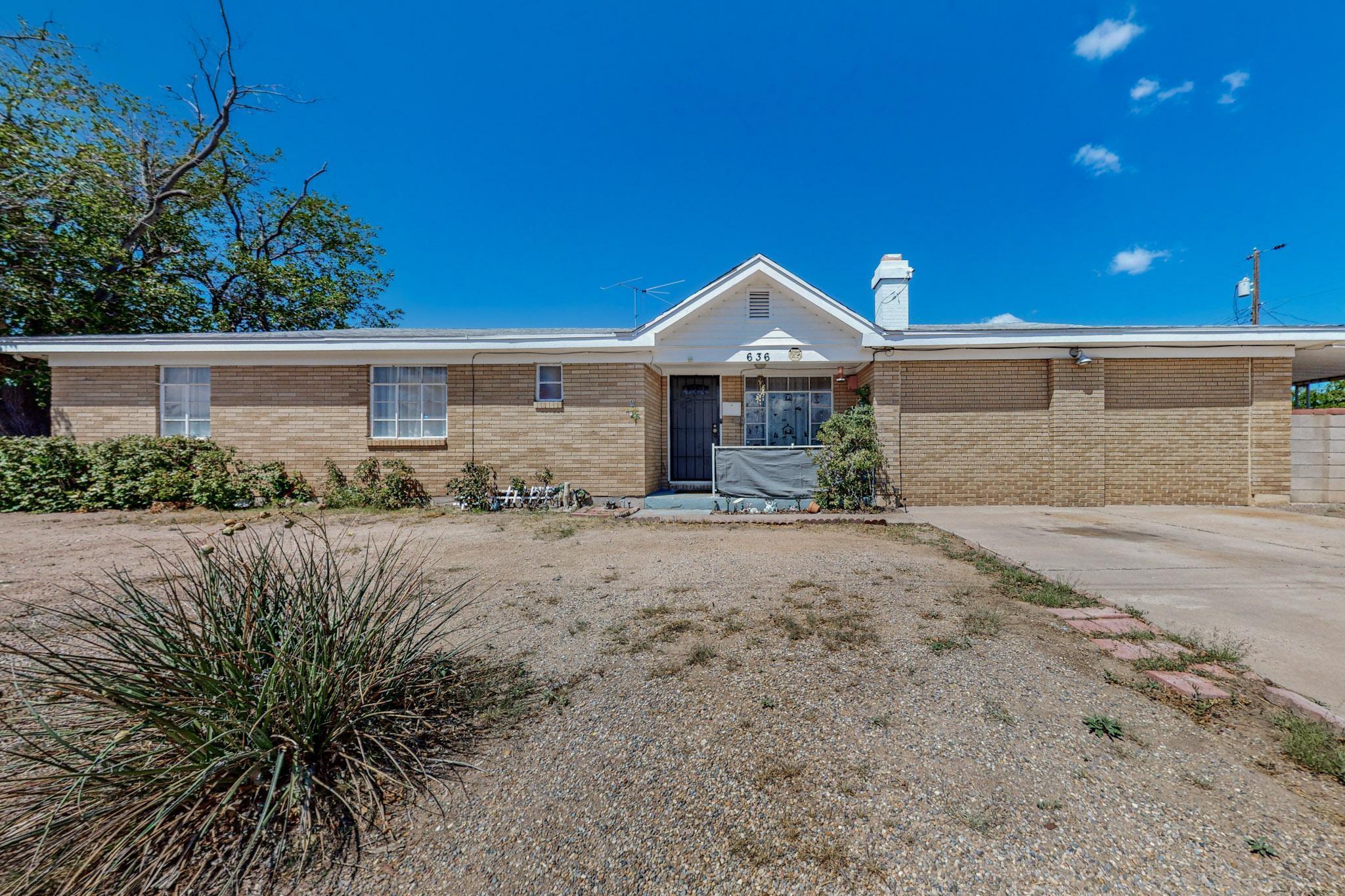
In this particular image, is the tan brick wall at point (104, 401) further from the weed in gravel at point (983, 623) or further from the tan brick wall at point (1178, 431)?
the tan brick wall at point (1178, 431)

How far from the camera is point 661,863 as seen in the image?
1.67 m

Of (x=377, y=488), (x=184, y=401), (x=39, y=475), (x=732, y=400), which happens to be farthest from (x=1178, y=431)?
(x=39, y=475)

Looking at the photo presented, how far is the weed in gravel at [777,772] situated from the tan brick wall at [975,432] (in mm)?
8878

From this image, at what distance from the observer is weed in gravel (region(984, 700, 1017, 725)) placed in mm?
2459

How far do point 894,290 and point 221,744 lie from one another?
1270cm

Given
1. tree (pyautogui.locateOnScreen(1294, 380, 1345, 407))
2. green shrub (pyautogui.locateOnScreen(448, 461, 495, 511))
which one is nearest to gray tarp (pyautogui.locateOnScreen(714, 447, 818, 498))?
green shrub (pyautogui.locateOnScreen(448, 461, 495, 511))

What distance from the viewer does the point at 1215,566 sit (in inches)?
202

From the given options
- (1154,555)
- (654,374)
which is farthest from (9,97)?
(1154,555)

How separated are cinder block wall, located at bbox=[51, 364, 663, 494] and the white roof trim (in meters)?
1.15

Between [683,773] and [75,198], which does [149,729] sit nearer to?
[683,773]

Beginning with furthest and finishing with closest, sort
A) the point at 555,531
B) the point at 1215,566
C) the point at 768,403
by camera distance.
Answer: the point at 768,403
the point at 555,531
the point at 1215,566

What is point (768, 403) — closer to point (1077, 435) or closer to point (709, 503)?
point (709, 503)

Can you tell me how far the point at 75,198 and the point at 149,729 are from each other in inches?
816

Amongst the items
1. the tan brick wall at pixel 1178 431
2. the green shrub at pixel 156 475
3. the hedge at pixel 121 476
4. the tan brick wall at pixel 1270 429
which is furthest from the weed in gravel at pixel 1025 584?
the green shrub at pixel 156 475
